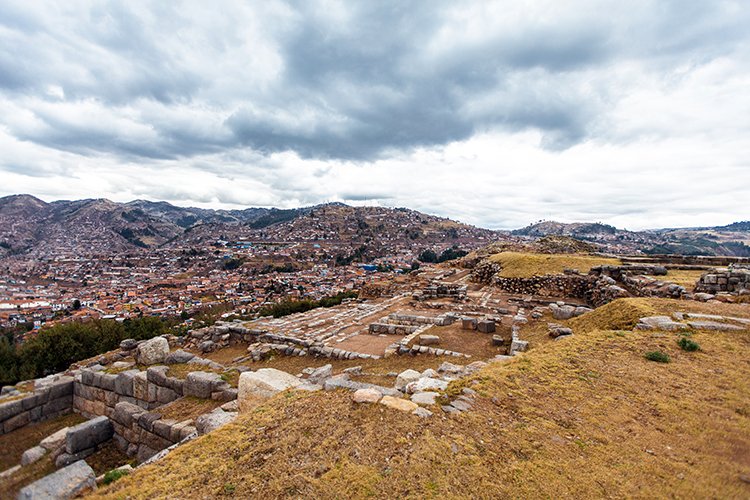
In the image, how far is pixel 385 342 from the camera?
578 inches

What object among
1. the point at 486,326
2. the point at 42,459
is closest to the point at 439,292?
the point at 486,326

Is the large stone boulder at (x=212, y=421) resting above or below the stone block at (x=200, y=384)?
above

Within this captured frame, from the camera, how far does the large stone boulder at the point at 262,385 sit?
22.5 feet

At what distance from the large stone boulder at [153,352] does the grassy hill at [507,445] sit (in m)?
9.02

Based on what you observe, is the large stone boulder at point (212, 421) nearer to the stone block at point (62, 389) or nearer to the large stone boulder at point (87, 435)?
the large stone boulder at point (87, 435)

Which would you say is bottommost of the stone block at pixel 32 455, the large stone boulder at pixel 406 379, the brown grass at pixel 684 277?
the stone block at pixel 32 455

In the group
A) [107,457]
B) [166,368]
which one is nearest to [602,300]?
[166,368]

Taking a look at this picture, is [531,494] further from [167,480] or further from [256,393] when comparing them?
[256,393]

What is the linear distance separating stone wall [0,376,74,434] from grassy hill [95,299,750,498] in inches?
394

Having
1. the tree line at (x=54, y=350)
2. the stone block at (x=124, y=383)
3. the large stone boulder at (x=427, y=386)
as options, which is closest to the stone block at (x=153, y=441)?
the stone block at (x=124, y=383)

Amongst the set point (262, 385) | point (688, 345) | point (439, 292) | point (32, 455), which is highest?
point (688, 345)

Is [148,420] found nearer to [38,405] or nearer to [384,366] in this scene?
[38,405]

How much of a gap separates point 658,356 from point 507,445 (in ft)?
16.8

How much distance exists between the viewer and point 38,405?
1085cm
